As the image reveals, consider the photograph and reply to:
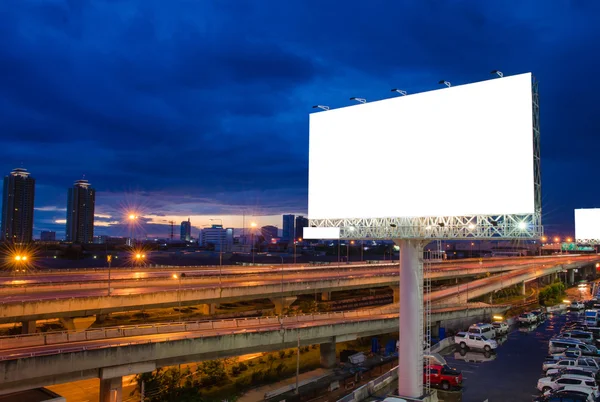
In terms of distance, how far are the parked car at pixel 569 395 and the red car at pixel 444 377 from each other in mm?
4118

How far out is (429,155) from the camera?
20.9m

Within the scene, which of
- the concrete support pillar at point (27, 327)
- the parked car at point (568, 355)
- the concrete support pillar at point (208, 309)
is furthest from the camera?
the concrete support pillar at point (208, 309)

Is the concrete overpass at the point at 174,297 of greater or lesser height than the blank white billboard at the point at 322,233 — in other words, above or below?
below

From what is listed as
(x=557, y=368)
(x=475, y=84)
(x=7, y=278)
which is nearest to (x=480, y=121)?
(x=475, y=84)

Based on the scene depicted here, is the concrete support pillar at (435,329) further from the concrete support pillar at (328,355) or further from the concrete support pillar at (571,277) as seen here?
the concrete support pillar at (571,277)

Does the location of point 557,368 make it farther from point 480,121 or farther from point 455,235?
point 480,121

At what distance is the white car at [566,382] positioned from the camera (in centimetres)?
2353

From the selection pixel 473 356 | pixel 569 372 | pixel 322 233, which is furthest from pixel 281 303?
pixel 569 372

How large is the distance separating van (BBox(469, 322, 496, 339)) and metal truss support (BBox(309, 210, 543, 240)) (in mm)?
19844

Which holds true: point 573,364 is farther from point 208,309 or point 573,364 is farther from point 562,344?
point 208,309

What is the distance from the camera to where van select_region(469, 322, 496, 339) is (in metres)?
36.8

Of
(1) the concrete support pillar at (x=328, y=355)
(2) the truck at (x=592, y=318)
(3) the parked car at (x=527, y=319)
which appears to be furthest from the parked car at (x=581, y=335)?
(1) the concrete support pillar at (x=328, y=355)

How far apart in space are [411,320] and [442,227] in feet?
16.7

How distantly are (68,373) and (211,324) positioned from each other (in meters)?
9.69
